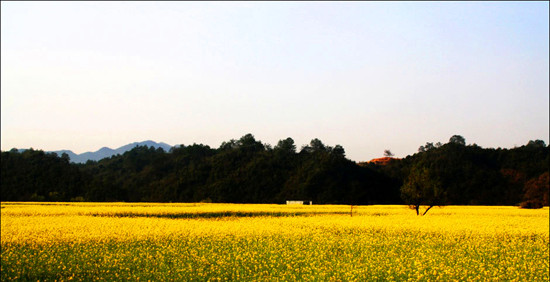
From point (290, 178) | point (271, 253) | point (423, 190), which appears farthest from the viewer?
point (290, 178)

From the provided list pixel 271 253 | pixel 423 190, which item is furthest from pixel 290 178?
pixel 271 253

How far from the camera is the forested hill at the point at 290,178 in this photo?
7275 cm

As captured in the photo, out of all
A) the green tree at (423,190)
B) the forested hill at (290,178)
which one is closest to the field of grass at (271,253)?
the green tree at (423,190)

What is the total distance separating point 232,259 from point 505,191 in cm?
6425

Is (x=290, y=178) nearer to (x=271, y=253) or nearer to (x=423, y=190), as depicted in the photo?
(x=423, y=190)

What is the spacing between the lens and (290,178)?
289 ft

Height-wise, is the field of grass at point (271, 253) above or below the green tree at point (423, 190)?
below

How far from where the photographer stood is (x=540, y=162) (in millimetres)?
71562

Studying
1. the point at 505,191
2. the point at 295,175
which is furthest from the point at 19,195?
the point at 505,191

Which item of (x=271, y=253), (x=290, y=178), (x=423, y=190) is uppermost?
(x=290, y=178)

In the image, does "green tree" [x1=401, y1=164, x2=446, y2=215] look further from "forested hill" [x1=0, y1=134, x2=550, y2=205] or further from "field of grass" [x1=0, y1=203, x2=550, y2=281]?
"field of grass" [x1=0, y1=203, x2=550, y2=281]

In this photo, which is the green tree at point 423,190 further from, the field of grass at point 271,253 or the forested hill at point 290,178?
the field of grass at point 271,253

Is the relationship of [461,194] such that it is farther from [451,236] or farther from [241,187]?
[451,236]

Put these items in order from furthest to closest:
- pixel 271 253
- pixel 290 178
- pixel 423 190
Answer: pixel 290 178 → pixel 423 190 → pixel 271 253
